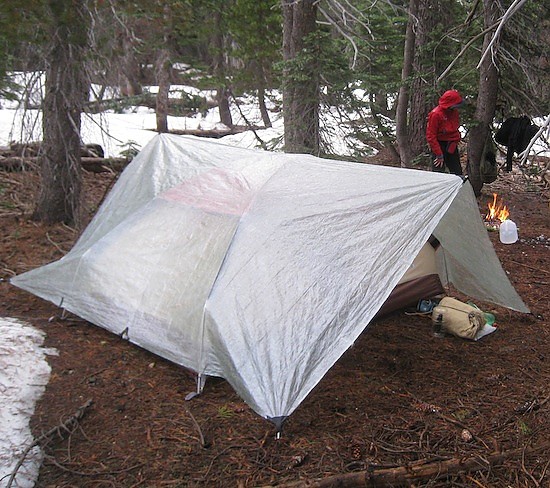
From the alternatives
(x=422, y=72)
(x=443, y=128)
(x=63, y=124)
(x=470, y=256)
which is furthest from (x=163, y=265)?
(x=422, y=72)

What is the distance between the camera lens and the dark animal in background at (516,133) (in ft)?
29.1

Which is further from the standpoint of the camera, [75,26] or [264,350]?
[75,26]

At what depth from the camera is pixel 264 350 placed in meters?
3.92

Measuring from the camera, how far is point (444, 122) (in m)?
8.38

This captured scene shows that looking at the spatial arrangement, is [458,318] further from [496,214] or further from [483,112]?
[483,112]

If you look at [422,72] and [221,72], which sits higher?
[422,72]

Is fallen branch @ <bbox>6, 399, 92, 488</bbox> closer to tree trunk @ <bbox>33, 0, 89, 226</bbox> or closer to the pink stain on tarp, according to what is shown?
the pink stain on tarp

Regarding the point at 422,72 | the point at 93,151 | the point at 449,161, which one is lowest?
the point at 93,151

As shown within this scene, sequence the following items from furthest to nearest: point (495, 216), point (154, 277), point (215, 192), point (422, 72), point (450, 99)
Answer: point (422, 72) → point (495, 216) → point (450, 99) → point (215, 192) → point (154, 277)

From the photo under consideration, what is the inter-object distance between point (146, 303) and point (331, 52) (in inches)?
218

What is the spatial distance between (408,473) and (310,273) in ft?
4.73

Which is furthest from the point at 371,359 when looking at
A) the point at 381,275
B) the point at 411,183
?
the point at 411,183

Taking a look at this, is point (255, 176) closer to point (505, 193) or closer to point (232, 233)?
point (232, 233)

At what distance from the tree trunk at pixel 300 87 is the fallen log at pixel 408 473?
241 inches
